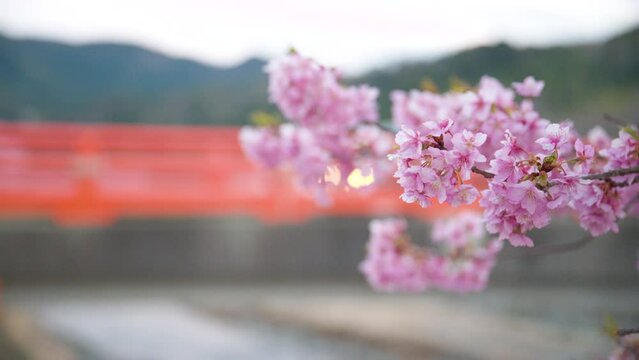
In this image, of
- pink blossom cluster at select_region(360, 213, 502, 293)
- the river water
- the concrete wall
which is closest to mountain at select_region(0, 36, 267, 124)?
the concrete wall

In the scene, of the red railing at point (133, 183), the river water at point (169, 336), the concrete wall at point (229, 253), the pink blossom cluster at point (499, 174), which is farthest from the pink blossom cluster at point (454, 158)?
the concrete wall at point (229, 253)

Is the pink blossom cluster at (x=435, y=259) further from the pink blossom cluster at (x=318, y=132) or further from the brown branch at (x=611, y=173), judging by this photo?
the brown branch at (x=611, y=173)

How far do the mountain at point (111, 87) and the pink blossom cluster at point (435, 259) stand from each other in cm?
460

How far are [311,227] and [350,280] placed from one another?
1.92 ft

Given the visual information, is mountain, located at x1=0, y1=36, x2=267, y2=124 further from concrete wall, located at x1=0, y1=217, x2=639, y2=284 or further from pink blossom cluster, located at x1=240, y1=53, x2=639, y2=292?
pink blossom cluster, located at x1=240, y1=53, x2=639, y2=292

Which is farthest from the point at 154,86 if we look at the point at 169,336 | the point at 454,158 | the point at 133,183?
the point at 454,158

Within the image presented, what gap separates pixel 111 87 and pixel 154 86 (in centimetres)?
53

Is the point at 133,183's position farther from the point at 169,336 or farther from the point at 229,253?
the point at 169,336

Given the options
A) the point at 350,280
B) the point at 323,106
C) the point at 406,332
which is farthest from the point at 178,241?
the point at 323,106

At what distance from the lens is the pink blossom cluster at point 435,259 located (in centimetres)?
211

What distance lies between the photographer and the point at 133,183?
6848mm

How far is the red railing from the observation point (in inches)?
236

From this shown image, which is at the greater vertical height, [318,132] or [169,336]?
[169,336]

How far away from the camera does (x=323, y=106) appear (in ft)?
5.85
